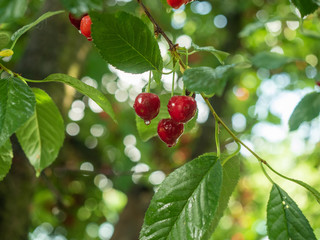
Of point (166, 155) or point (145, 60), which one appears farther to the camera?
point (166, 155)

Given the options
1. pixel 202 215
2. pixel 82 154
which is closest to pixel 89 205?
pixel 82 154

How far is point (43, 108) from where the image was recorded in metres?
0.83

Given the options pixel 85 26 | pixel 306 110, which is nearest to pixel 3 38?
pixel 85 26

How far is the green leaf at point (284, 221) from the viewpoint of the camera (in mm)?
643

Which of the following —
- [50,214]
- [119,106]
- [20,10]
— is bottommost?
[50,214]

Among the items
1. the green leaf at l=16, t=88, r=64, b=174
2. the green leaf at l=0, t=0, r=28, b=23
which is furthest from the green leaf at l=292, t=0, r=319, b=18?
the green leaf at l=16, t=88, r=64, b=174

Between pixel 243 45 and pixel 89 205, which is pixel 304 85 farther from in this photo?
pixel 89 205

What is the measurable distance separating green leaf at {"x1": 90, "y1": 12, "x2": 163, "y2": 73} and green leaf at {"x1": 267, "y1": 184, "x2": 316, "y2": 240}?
0.32 m

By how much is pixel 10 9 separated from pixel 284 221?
55 centimetres

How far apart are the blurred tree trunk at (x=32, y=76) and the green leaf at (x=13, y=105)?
2.90 feet

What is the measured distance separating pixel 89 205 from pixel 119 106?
3.11ft

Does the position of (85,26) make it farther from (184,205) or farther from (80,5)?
(184,205)

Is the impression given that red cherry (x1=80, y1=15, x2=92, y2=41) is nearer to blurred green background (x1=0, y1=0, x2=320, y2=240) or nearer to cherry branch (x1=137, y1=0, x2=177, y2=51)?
cherry branch (x1=137, y1=0, x2=177, y2=51)

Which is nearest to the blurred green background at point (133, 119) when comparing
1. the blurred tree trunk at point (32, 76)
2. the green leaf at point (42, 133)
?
the blurred tree trunk at point (32, 76)
